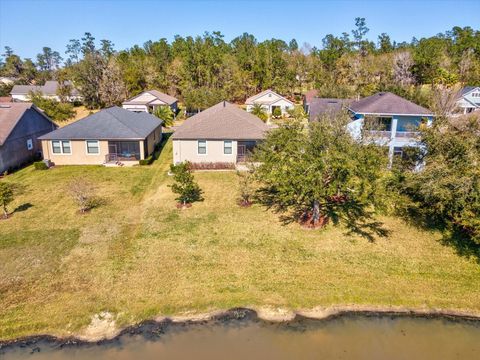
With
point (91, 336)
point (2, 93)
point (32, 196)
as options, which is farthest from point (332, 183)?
point (2, 93)

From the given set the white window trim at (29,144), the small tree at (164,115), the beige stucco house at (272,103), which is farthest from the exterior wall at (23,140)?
the beige stucco house at (272,103)

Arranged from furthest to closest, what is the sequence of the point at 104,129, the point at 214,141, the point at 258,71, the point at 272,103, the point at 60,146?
1. the point at 258,71
2. the point at 272,103
3. the point at 104,129
4. the point at 60,146
5. the point at 214,141

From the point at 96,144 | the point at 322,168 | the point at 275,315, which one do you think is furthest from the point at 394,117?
the point at 96,144

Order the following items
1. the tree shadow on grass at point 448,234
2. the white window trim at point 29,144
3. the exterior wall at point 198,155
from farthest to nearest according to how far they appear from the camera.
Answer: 1. the white window trim at point 29,144
2. the exterior wall at point 198,155
3. the tree shadow on grass at point 448,234

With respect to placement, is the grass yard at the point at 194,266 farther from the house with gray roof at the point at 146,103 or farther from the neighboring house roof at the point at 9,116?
the house with gray roof at the point at 146,103

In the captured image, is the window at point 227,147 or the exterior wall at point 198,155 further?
the window at point 227,147

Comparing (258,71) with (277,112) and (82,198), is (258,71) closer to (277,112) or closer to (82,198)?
(277,112)

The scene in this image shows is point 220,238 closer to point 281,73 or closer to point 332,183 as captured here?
point 332,183
